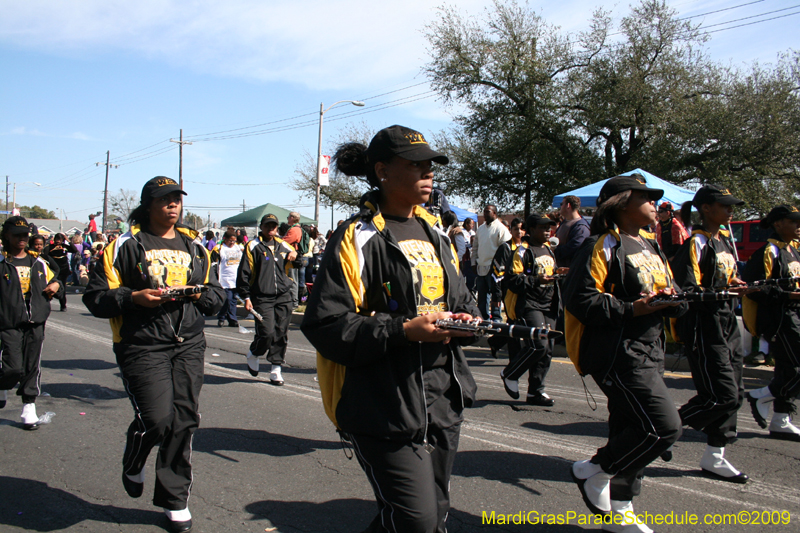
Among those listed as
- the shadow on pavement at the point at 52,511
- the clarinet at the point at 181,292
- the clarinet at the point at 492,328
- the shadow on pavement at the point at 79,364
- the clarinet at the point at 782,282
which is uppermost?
A: the clarinet at the point at 782,282

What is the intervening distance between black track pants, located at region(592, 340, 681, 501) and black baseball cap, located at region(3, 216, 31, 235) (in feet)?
18.7

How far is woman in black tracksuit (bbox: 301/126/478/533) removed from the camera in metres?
2.29

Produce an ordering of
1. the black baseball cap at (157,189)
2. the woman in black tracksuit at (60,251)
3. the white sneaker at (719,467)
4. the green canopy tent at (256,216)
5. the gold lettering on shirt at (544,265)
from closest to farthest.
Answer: the black baseball cap at (157,189) < the white sneaker at (719,467) < the gold lettering on shirt at (544,265) < the woman in black tracksuit at (60,251) < the green canopy tent at (256,216)

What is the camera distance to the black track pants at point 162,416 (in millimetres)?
3555

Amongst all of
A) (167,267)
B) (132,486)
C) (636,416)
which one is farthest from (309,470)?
(636,416)

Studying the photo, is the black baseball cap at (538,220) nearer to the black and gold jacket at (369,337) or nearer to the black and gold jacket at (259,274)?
the black and gold jacket at (259,274)

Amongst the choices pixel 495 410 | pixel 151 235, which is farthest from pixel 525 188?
pixel 151 235

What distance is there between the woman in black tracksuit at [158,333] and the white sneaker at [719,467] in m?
3.58

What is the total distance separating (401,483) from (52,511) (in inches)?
112

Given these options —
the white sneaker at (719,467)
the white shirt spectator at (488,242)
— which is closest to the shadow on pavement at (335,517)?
the white sneaker at (719,467)

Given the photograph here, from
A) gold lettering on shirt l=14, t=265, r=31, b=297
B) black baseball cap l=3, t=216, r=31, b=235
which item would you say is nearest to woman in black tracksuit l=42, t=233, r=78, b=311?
black baseball cap l=3, t=216, r=31, b=235

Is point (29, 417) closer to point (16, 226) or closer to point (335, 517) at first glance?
point (16, 226)

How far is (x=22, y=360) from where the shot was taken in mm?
5828

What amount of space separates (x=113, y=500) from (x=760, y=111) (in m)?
26.0
